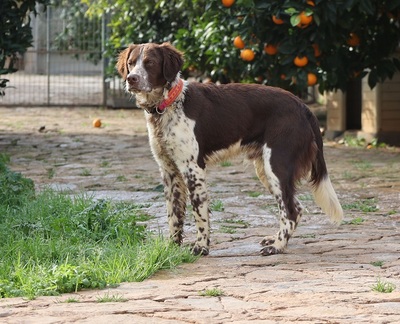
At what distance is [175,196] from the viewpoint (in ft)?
22.3

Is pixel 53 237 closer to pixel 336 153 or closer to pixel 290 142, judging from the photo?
pixel 290 142

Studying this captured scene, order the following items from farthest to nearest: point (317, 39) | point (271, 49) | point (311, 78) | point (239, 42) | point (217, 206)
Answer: point (239, 42) < point (271, 49) < point (311, 78) < point (317, 39) < point (217, 206)

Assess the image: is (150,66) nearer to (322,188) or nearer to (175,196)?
(175,196)

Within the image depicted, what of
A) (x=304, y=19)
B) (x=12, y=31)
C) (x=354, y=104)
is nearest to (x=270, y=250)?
(x=304, y=19)

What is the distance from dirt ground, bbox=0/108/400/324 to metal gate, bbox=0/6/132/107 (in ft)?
22.8

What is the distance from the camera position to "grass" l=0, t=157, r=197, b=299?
5.30m

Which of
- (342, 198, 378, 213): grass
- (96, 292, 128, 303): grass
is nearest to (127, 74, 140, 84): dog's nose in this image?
(96, 292, 128, 303): grass

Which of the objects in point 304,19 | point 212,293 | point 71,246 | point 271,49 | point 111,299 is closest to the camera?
point 111,299

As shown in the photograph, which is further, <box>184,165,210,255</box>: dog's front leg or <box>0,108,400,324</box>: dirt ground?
<box>184,165,210,255</box>: dog's front leg

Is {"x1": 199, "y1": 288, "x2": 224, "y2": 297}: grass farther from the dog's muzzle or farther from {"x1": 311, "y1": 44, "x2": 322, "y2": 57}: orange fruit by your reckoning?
{"x1": 311, "y1": 44, "x2": 322, "y2": 57}: orange fruit

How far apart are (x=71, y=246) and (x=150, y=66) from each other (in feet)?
4.21

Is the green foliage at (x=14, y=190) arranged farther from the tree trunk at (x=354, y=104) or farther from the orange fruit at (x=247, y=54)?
the tree trunk at (x=354, y=104)

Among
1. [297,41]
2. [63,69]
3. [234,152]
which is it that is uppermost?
[297,41]

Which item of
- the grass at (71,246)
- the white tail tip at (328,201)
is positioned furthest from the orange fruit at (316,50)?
the white tail tip at (328,201)
